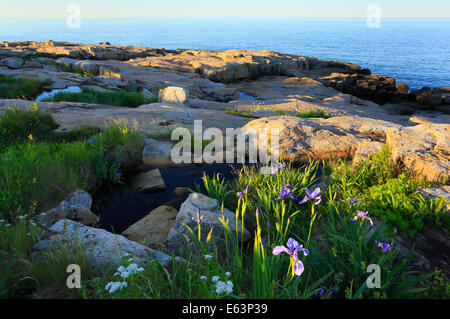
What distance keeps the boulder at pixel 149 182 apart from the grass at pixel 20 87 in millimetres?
10570

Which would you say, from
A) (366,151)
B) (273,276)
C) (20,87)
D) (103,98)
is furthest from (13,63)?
(273,276)

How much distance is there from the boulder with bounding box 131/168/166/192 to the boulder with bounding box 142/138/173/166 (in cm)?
58

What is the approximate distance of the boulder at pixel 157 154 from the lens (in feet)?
22.4

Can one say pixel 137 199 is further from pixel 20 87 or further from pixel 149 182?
pixel 20 87

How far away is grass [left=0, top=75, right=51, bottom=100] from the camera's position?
13742 mm

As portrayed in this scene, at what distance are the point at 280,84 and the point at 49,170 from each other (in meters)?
29.6

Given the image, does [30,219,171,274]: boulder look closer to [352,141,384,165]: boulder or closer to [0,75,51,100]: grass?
[352,141,384,165]: boulder

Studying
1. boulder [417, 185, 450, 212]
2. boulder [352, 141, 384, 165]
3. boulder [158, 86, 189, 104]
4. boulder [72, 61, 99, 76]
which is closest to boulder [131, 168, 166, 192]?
boulder [352, 141, 384, 165]

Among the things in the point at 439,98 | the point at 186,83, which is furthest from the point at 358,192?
the point at 439,98

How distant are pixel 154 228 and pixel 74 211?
121 centimetres

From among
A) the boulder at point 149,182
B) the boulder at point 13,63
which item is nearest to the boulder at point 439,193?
the boulder at point 149,182

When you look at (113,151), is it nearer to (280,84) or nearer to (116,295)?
(116,295)

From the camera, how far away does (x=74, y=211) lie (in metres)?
4.43

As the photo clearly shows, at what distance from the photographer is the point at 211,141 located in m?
7.44
